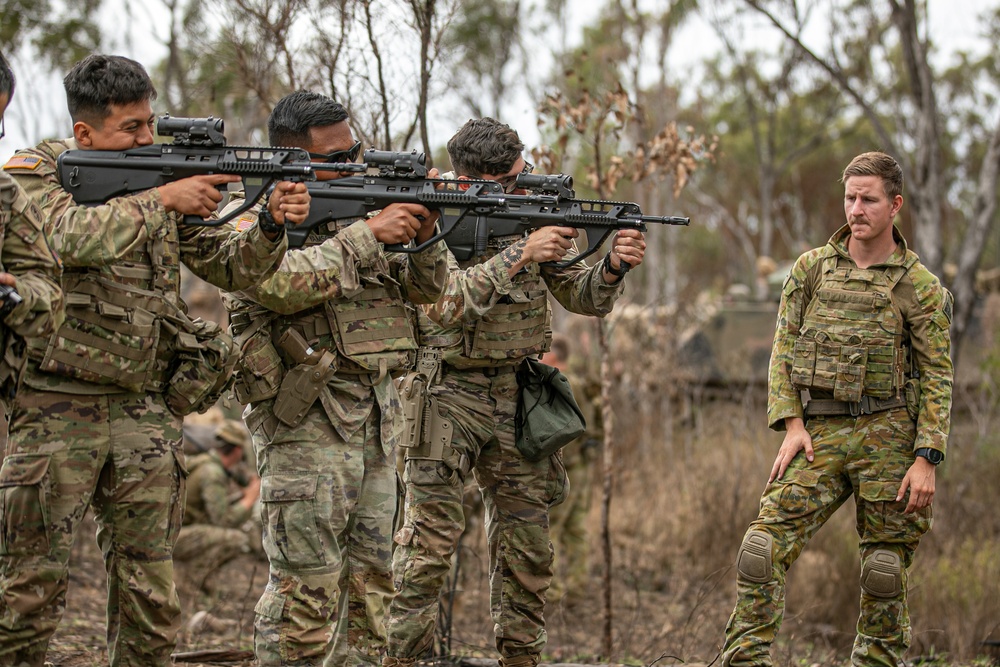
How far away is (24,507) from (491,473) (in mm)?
2042

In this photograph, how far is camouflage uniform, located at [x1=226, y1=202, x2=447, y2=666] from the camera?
409 centimetres

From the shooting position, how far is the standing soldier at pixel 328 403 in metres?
4.10

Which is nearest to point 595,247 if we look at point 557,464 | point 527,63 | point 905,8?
point 557,464

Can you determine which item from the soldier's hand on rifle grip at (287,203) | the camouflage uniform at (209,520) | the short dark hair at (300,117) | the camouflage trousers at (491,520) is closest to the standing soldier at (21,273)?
the soldier's hand on rifle grip at (287,203)

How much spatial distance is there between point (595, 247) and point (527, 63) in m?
20.6

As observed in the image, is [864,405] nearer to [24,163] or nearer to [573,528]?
[24,163]

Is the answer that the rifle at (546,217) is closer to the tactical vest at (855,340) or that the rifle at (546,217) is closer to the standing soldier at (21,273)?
the tactical vest at (855,340)

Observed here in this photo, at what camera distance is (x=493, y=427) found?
15.9ft

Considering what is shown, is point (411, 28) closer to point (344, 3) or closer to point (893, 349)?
point (344, 3)

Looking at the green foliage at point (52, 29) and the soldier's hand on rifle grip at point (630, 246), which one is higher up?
the green foliage at point (52, 29)

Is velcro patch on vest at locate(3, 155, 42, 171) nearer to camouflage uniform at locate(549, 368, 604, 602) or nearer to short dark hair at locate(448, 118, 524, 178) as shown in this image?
short dark hair at locate(448, 118, 524, 178)

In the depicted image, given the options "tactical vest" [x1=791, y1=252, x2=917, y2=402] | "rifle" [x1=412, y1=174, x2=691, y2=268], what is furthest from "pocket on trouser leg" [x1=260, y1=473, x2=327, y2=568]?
"tactical vest" [x1=791, y1=252, x2=917, y2=402]

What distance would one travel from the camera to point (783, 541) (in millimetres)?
4551

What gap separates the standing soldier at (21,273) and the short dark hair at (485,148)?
1928 mm
